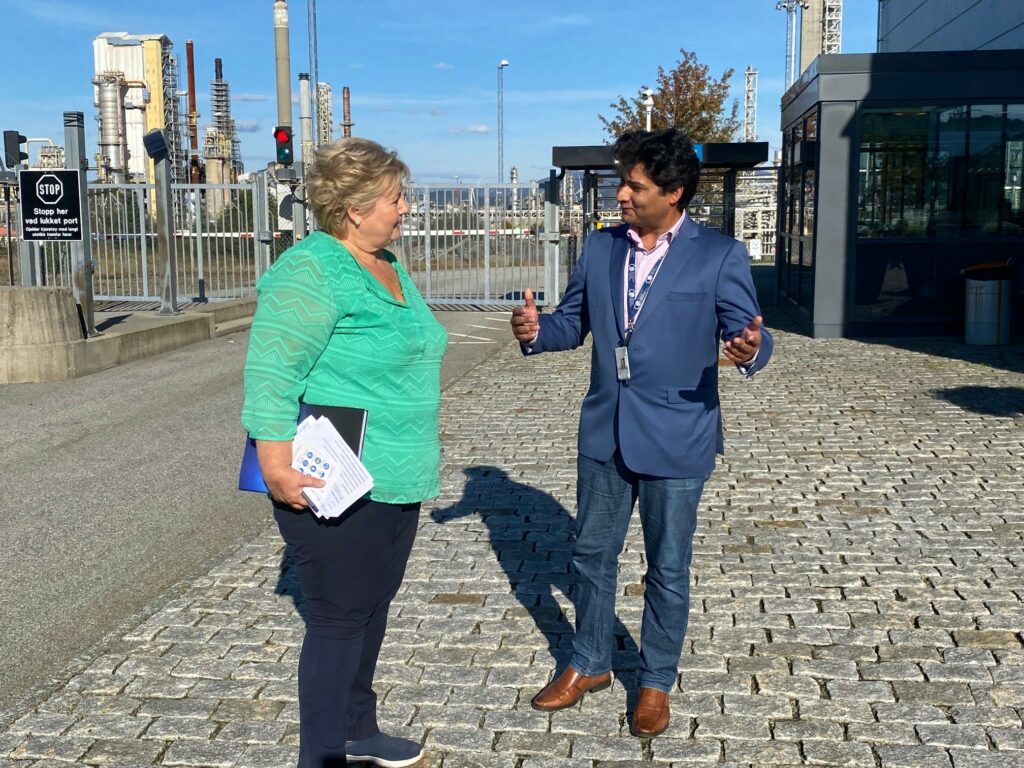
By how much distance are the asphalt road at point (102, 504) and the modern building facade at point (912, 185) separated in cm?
622

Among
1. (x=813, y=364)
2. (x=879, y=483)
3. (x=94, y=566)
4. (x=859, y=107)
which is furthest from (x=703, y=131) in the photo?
(x=94, y=566)

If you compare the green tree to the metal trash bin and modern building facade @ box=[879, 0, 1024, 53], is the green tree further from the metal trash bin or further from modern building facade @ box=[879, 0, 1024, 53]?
the metal trash bin

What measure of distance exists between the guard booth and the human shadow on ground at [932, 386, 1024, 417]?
7.81 m

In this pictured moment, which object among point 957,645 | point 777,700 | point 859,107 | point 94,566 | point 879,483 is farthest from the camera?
point 859,107

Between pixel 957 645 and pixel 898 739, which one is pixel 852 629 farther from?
pixel 898 739

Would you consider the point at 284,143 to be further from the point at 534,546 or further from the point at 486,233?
the point at 534,546

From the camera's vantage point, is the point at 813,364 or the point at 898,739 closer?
the point at 898,739

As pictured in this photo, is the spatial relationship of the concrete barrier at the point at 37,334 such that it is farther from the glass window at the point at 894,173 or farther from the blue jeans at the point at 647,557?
the glass window at the point at 894,173

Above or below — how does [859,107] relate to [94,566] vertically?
above

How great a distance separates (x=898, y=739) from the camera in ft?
11.7

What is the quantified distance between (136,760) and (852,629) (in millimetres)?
2650

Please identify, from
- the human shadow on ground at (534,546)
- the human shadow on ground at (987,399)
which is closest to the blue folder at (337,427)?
the human shadow on ground at (534,546)

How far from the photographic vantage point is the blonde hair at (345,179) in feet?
9.82

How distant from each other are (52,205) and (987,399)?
32.2 feet
